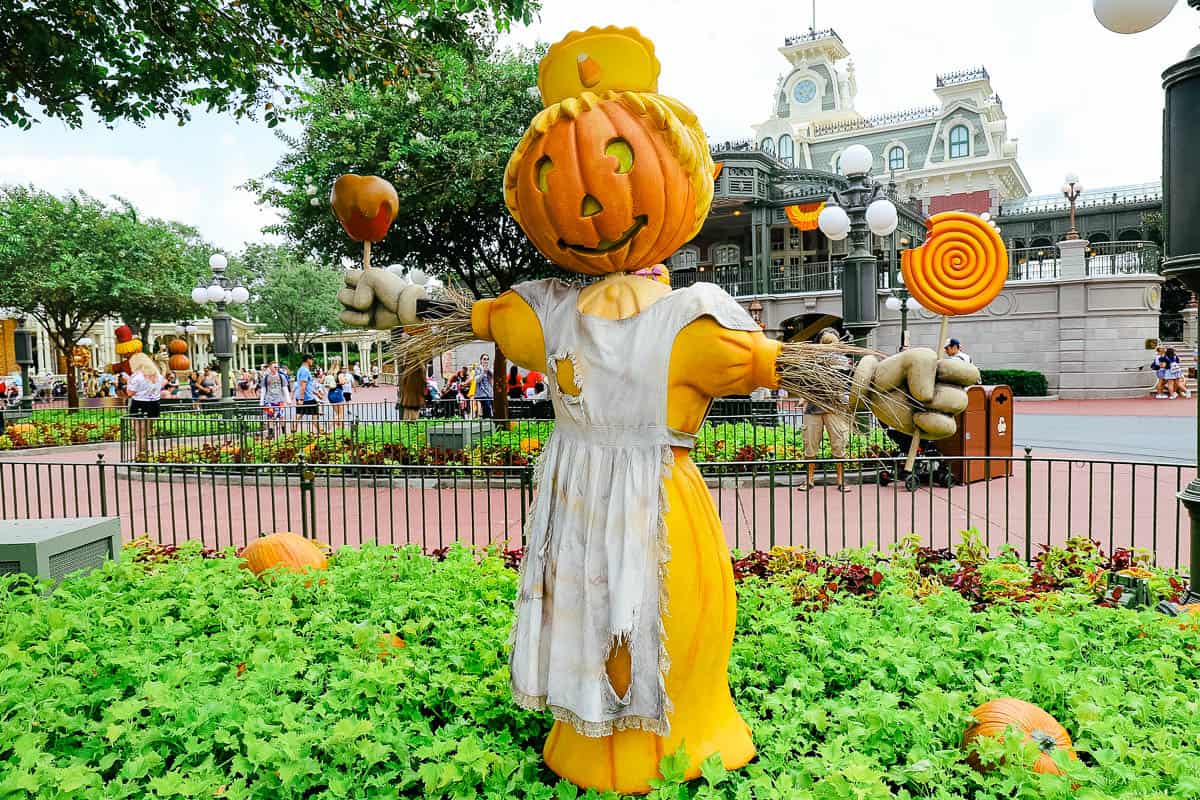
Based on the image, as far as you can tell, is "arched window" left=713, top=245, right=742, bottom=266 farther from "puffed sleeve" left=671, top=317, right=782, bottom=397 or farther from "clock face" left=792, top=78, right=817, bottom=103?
"puffed sleeve" left=671, top=317, right=782, bottom=397

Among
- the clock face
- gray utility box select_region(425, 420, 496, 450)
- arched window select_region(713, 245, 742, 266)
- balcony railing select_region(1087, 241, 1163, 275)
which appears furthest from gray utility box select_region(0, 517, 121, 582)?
the clock face

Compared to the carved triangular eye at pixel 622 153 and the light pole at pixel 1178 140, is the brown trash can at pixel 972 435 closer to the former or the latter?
the light pole at pixel 1178 140

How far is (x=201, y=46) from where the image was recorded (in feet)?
17.6

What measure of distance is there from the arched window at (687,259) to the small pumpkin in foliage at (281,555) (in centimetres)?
2994

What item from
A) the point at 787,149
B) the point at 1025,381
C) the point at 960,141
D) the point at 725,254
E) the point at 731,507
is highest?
the point at 787,149

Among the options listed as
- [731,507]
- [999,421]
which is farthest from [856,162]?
[731,507]

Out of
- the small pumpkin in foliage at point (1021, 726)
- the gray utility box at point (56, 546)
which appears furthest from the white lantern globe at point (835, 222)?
the gray utility box at point (56, 546)

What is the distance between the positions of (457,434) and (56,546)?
7469 millimetres

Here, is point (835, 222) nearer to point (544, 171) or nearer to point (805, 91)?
point (544, 171)

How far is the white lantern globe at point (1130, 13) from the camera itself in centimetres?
390

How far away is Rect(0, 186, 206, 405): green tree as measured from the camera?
23.2m

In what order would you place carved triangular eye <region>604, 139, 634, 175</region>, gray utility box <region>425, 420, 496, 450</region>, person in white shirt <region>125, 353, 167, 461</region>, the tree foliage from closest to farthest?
carved triangular eye <region>604, 139, 634, 175</region>
gray utility box <region>425, 420, 496, 450</region>
the tree foliage
person in white shirt <region>125, 353, 167, 461</region>

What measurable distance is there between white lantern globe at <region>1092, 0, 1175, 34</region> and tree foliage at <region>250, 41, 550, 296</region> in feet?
31.5

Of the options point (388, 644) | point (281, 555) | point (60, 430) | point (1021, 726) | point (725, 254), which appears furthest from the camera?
point (725, 254)
